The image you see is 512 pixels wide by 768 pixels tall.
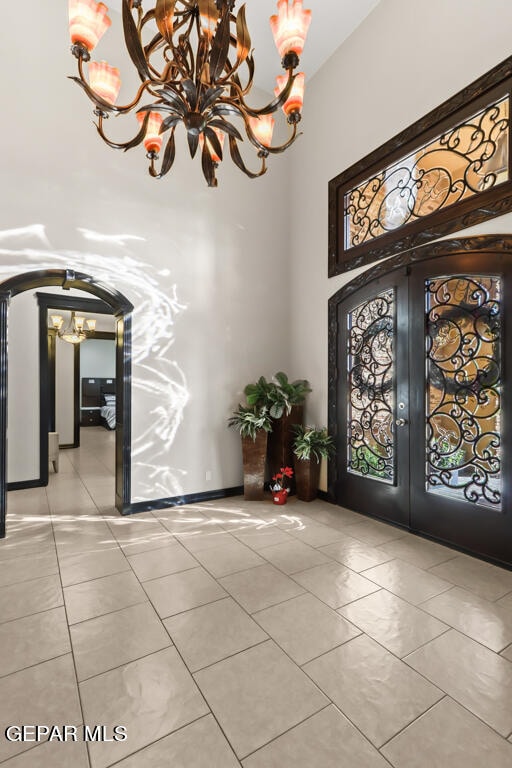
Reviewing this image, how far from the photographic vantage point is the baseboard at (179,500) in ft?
13.6

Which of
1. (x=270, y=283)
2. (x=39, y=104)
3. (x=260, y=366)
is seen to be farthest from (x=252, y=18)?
(x=260, y=366)

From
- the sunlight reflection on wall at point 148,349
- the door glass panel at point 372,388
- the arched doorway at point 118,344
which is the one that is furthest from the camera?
the sunlight reflection on wall at point 148,349

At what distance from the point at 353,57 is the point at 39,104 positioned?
3.53 metres

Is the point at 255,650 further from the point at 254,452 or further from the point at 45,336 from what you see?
the point at 45,336

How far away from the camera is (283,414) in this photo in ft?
15.3

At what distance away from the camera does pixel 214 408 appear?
A: 4699 mm

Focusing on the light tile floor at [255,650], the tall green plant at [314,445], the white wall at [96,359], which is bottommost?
the light tile floor at [255,650]

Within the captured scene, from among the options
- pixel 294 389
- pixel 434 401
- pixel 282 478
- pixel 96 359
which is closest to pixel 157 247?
pixel 294 389

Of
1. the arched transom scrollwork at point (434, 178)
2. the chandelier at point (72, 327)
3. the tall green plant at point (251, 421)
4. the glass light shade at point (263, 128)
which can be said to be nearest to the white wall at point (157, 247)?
the tall green plant at point (251, 421)

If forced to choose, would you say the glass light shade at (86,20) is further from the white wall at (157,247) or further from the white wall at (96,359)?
the white wall at (96,359)

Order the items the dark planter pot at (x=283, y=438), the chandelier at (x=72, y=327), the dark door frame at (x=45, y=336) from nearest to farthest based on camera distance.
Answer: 1. the dark planter pot at (x=283, y=438)
2. the dark door frame at (x=45, y=336)
3. the chandelier at (x=72, y=327)

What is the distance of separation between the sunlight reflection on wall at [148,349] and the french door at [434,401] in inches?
81.4

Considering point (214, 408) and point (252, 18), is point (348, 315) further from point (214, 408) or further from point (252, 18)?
point (252, 18)

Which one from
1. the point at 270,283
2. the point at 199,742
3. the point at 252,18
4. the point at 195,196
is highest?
the point at 252,18
